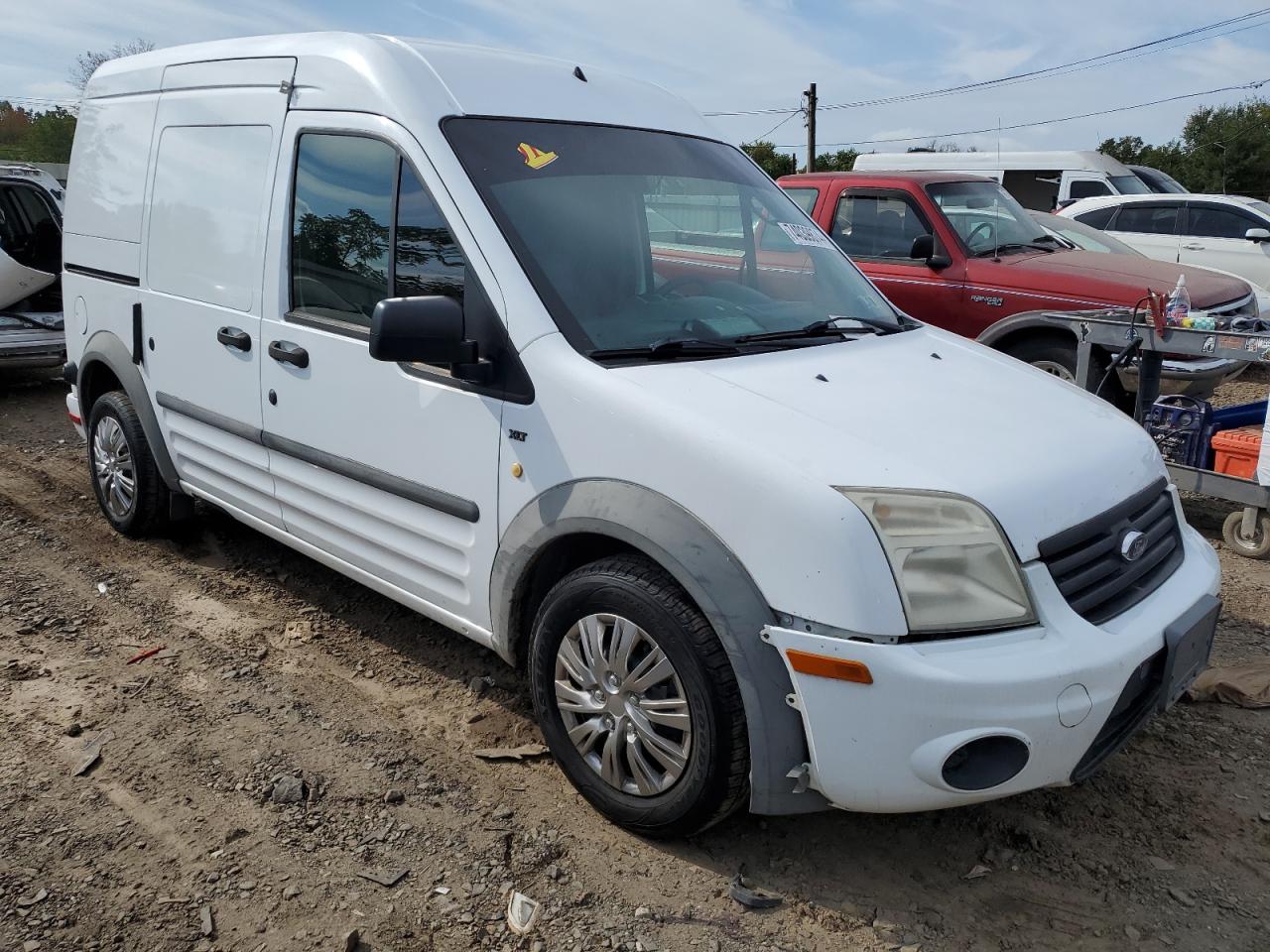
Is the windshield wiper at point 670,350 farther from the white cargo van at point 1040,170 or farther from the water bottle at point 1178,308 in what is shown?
the white cargo van at point 1040,170

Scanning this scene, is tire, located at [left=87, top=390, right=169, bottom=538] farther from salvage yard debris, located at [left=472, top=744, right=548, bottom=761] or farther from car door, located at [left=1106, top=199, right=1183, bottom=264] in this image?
car door, located at [left=1106, top=199, right=1183, bottom=264]

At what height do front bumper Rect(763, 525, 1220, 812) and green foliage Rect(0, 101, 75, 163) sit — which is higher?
green foliage Rect(0, 101, 75, 163)

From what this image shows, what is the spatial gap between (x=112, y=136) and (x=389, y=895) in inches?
155

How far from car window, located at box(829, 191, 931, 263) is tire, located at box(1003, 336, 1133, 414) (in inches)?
51.7

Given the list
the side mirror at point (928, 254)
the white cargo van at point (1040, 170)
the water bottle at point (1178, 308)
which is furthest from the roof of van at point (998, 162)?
the water bottle at point (1178, 308)

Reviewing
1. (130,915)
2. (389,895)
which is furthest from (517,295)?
(130,915)

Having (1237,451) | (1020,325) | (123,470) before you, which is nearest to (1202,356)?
(1237,451)

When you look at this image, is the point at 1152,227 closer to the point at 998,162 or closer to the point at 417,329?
the point at 998,162

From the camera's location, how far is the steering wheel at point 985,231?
7.64m

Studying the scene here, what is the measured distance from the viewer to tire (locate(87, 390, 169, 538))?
4.79 m

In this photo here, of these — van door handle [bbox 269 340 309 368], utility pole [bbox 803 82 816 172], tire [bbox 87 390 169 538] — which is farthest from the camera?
utility pole [bbox 803 82 816 172]

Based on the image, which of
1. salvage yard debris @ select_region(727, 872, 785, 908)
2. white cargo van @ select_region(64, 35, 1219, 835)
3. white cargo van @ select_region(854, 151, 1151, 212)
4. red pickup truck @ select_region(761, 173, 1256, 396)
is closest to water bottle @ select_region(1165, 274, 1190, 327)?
red pickup truck @ select_region(761, 173, 1256, 396)

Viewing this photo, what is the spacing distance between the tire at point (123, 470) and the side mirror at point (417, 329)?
2.54 metres

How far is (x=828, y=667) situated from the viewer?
7.62 ft
